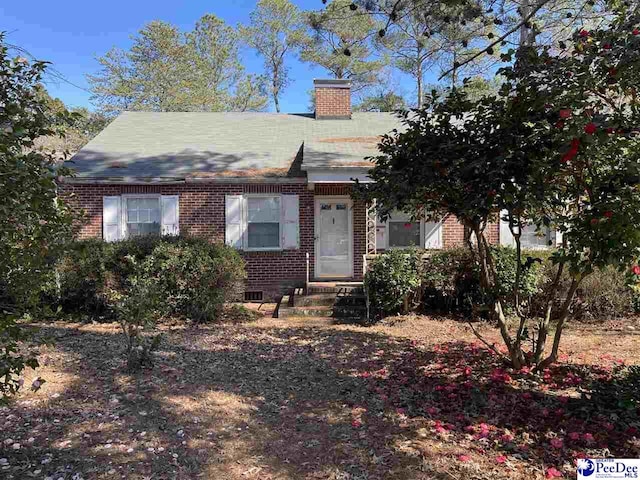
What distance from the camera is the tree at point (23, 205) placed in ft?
7.93

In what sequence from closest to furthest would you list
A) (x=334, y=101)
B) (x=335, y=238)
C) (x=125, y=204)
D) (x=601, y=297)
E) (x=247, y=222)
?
1. (x=601, y=297)
2. (x=125, y=204)
3. (x=247, y=222)
4. (x=335, y=238)
5. (x=334, y=101)

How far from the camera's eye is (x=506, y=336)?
17.0 ft

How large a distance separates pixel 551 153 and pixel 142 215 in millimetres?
9496

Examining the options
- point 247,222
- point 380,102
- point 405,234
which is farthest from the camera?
point 380,102

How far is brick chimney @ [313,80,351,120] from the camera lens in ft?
47.9

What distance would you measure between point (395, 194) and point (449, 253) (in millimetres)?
4753

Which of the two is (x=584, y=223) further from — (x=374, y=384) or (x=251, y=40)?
(x=251, y=40)

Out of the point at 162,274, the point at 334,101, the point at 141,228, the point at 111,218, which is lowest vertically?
the point at 162,274

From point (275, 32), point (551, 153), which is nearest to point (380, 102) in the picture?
point (275, 32)

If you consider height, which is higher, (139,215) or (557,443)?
(139,215)

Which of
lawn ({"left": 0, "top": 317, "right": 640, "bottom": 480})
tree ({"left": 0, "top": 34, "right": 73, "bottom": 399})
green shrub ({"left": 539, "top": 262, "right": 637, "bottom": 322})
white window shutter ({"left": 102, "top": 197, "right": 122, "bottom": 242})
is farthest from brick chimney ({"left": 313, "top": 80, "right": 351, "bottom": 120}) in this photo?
tree ({"left": 0, "top": 34, "right": 73, "bottom": 399})

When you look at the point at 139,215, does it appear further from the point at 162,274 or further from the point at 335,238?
the point at 335,238

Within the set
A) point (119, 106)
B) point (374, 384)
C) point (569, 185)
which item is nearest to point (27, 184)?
point (374, 384)

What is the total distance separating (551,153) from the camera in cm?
379
